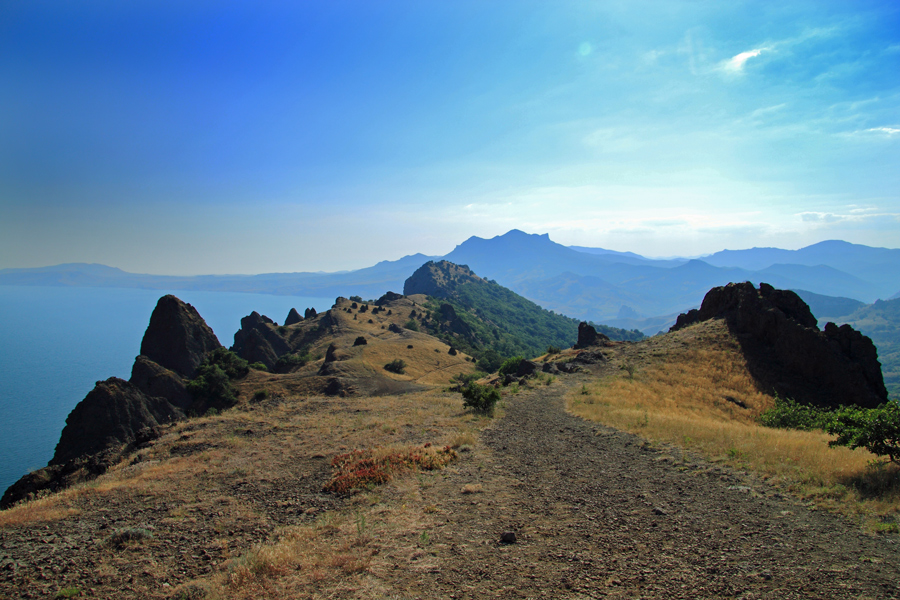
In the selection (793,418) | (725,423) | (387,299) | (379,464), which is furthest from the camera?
(387,299)

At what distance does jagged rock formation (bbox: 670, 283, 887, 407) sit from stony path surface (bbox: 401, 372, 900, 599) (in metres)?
24.6

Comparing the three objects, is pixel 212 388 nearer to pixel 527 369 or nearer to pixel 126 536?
pixel 527 369

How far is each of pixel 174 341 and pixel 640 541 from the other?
2642 inches

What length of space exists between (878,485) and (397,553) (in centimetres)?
1056

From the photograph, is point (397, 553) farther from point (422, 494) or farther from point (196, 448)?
point (196, 448)

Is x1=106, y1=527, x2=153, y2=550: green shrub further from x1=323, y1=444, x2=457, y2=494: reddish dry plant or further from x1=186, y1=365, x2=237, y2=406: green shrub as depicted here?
x1=186, y1=365, x2=237, y2=406: green shrub

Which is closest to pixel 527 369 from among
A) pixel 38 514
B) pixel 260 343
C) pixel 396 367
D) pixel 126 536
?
pixel 396 367

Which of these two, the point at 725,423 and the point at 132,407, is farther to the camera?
the point at 132,407

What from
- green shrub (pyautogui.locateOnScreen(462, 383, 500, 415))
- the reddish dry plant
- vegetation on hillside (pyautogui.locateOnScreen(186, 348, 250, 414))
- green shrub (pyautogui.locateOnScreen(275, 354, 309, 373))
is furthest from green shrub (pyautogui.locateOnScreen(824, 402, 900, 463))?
green shrub (pyautogui.locateOnScreen(275, 354, 309, 373))

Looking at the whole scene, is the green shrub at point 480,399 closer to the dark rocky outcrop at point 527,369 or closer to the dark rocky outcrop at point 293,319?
the dark rocky outcrop at point 527,369

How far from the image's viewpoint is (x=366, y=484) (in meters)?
11.4

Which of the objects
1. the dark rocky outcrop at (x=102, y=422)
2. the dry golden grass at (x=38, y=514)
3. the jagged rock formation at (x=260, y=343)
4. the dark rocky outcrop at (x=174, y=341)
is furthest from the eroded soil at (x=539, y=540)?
the jagged rock formation at (x=260, y=343)

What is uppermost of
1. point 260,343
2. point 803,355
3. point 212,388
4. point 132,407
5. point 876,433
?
point 876,433

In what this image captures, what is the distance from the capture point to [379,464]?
12.8 m
